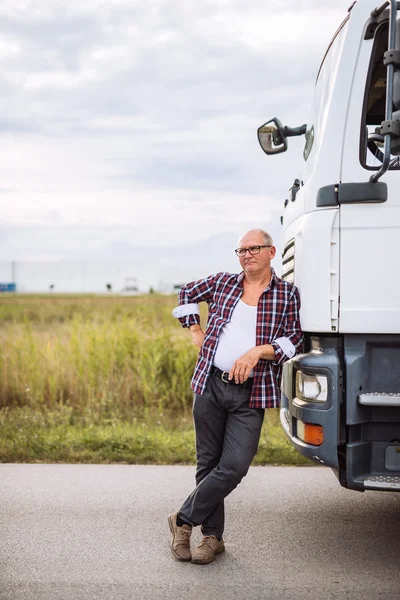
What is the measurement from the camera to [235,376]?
4039 mm

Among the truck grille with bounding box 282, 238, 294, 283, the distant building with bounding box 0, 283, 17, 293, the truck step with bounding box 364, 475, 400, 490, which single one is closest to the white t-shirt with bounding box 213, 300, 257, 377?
the truck grille with bounding box 282, 238, 294, 283

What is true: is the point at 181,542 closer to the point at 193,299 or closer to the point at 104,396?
the point at 193,299

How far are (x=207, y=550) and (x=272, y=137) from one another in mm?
2874

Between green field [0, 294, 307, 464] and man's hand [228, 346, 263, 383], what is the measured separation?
2729 mm

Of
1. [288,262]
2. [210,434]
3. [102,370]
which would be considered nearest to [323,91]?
[288,262]

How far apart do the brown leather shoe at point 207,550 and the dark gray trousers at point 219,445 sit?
0.06 meters

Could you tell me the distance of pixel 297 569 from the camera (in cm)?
409

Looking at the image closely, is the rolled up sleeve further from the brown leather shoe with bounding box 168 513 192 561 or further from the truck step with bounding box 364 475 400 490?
the truck step with bounding box 364 475 400 490

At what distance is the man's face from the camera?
13.9 feet

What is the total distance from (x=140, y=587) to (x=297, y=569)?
Result: 872 mm

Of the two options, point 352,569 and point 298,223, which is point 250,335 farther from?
point 352,569

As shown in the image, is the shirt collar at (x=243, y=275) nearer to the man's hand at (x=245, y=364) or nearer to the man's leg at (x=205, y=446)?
the man's hand at (x=245, y=364)

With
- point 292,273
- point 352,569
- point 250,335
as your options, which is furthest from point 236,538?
point 292,273

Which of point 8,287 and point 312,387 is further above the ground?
point 8,287
